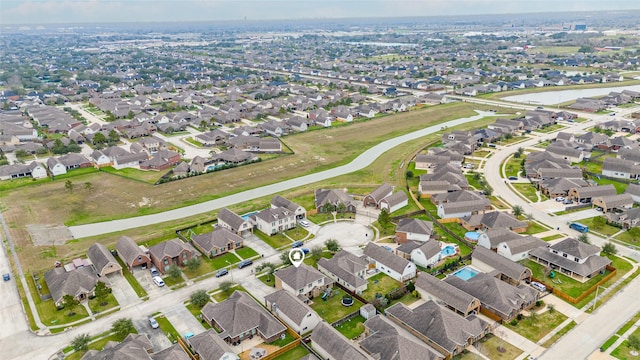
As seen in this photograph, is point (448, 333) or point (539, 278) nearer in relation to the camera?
point (448, 333)

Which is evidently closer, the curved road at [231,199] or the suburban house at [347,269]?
the suburban house at [347,269]

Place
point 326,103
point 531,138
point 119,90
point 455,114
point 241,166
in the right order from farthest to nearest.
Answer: point 119,90 → point 326,103 → point 455,114 → point 531,138 → point 241,166

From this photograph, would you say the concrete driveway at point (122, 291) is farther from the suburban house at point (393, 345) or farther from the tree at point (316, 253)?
the suburban house at point (393, 345)

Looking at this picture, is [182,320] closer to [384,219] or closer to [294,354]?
[294,354]

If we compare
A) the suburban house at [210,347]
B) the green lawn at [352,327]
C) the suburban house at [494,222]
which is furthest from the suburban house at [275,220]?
the suburban house at [494,222]


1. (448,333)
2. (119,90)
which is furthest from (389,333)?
(119,90)

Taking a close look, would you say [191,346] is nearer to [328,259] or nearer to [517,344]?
[328,259]
